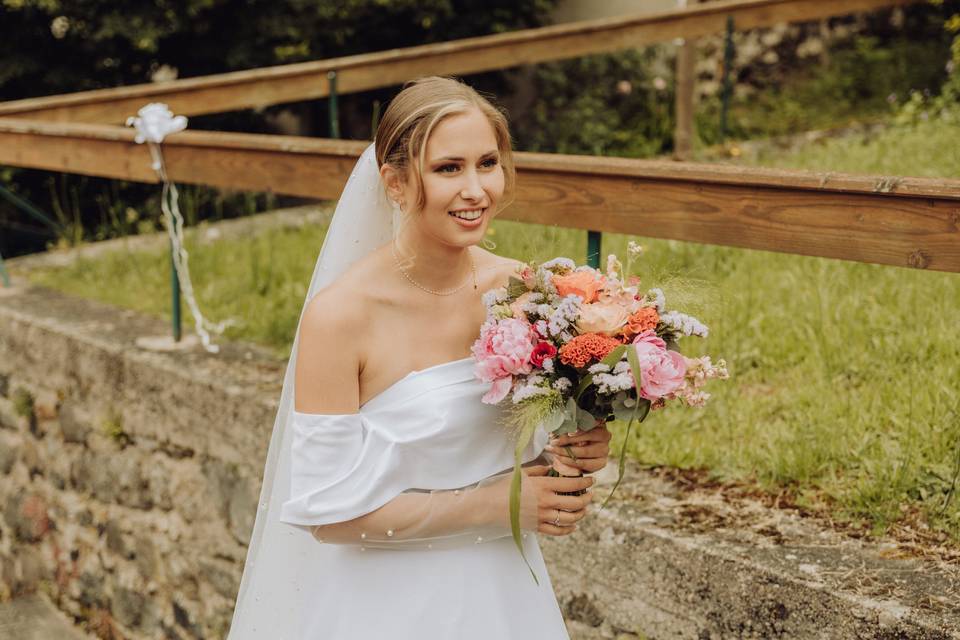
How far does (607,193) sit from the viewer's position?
3.34 meters

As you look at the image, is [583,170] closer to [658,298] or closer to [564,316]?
[658,298]

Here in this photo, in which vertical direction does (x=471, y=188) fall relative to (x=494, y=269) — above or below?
above

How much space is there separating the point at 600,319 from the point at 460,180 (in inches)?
14.0

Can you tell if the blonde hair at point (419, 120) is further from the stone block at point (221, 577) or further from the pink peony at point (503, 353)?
the stone block at point (221, 577)

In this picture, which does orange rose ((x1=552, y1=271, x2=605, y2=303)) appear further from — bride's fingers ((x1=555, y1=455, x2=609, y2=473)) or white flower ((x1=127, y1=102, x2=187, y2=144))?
white flower ((x1=127, y1=102, x2=187, y2=144))

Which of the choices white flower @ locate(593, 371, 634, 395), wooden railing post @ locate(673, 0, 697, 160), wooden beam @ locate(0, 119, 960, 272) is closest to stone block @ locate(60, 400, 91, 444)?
wooden beam @ locate(0, 119, 960, 272)

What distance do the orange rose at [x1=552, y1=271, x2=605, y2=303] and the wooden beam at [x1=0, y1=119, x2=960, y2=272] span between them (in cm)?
106

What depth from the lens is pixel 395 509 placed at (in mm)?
2023

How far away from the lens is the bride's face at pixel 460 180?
1.93 meters

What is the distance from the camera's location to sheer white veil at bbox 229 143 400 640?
2312mm

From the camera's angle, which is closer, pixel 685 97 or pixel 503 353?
pixel 503 353

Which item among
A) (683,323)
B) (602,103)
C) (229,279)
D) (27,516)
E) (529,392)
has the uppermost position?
(602,103)

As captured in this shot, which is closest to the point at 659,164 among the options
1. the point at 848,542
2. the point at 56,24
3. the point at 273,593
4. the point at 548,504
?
the point at 848,542

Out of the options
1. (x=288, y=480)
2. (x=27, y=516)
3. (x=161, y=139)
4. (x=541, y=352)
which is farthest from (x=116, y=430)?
(x=541, y=352)
